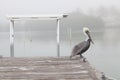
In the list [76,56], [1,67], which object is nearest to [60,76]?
[1,67]

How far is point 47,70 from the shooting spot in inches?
396

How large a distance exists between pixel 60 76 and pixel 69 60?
112 inches

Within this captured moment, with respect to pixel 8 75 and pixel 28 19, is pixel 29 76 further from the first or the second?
pixel 28 19

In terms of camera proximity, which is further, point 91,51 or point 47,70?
point 91,51

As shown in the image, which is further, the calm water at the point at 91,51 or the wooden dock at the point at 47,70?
the calm water at the point at 91,51

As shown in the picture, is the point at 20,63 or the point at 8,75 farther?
the point at 20,63

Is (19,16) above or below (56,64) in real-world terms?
above

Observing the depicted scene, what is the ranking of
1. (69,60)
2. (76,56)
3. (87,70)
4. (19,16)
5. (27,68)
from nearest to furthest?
(87,70), (27,68), (69,60), (76,56), (19,16)

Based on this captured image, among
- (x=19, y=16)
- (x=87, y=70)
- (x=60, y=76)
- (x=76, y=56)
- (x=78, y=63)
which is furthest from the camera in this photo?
(x=19, y=16)

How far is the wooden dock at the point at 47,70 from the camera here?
29.9 ft

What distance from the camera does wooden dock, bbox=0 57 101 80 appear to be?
912cm

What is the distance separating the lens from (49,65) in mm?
10992

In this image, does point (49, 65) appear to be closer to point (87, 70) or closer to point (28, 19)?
point (87, 70)

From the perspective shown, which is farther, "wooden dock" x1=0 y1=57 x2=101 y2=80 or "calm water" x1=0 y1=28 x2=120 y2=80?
"calm water" x1=0 y1=28 x2=120 y2=80
